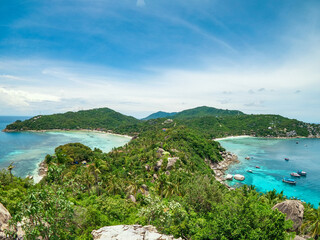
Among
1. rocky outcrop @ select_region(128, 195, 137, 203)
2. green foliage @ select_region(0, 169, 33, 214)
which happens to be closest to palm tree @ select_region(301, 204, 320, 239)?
rocky outcrop @ select_region(128, 195, 137, 203)

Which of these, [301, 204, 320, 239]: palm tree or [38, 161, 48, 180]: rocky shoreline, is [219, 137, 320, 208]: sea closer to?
[301, 204, 320, 239]: palm tree

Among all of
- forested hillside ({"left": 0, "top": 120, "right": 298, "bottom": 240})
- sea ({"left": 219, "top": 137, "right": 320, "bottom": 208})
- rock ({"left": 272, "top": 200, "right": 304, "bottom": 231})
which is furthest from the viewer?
sea ({"left": 219, "top": 137, "right": 320, "bottom": 208})

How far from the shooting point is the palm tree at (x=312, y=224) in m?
22.4

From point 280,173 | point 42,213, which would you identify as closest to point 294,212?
point 42,213

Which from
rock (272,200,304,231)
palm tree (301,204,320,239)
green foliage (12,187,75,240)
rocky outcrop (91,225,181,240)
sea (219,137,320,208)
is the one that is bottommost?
Result: sea (219,137,320,208)

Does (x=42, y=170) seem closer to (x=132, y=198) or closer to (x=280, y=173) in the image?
(x=132, y=198)

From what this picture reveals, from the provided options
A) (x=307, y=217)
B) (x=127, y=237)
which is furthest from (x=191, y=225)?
(x=307, y=217)

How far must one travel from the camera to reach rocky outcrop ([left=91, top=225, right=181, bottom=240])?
13445 millimetres

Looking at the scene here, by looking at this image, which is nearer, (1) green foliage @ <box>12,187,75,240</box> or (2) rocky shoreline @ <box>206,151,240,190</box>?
(1) green foliage @ <box>12,187,75,240</box>

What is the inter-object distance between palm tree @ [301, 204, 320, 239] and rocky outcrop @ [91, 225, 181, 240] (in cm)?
2265

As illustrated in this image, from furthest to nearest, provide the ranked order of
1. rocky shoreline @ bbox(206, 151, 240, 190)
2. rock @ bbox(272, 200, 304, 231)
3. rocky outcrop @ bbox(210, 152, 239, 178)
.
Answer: rocky outcrop @ bbox(210, 152, 239, 178)
rocky shoreline @ bbox(206, 151, 240, 190)
rock @ bbox(272, 200, 304, 231)

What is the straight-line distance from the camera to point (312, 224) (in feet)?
75.6

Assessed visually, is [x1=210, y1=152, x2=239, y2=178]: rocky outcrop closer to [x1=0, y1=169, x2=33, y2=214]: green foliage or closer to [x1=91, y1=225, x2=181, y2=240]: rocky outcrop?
[x1=91, y1=225, x2=181, y2=240]: rocky outcrop

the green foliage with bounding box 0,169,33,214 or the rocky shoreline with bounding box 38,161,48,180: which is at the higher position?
the green foliage with bounding box 0,169,33,214
